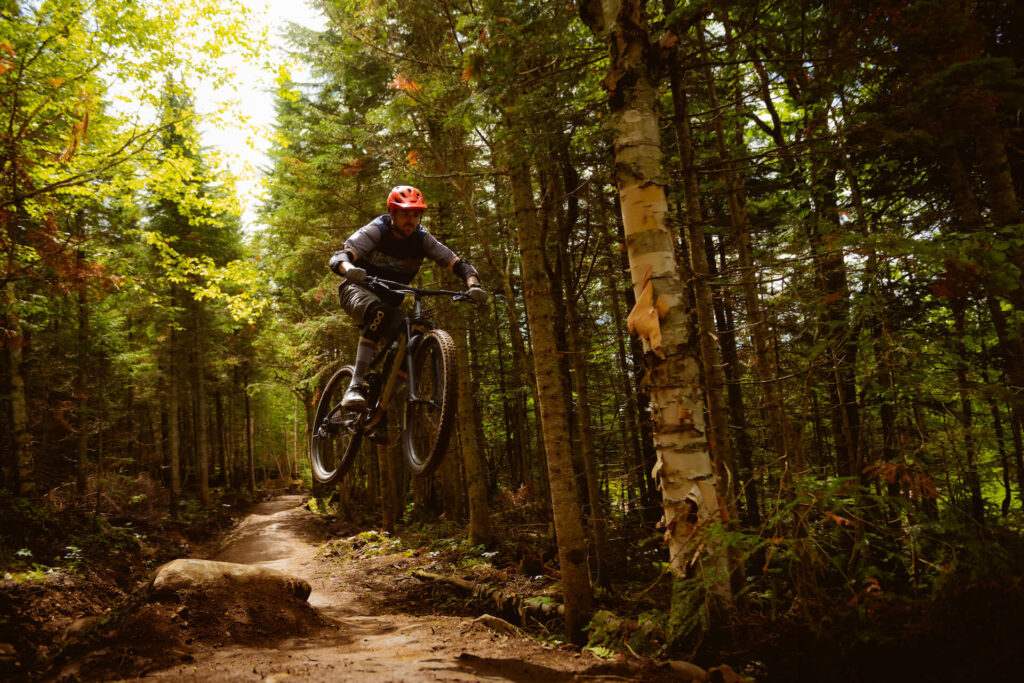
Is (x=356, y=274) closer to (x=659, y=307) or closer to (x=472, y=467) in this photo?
(x=659, y=307)

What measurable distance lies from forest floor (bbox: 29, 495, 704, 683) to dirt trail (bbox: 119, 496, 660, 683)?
11mm

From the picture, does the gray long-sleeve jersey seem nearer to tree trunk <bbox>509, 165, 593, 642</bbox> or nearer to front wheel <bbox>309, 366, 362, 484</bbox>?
tree trunk <bbox>509, 165, 593, 642</bbox>

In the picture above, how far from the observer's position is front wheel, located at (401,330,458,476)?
15.6 feet

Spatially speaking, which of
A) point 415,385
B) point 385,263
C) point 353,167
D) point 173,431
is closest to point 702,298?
point 415,385

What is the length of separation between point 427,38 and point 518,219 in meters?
3.94

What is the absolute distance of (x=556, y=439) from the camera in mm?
5770

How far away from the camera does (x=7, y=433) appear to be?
11.4 meters

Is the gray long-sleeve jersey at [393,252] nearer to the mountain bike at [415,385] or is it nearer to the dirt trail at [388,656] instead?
the mountain bike at [415,385]

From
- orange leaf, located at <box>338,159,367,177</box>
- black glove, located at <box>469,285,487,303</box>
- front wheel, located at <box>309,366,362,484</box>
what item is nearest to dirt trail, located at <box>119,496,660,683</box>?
front wheel, located at <box>309,366,362,484</box>

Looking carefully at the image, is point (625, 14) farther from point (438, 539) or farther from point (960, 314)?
point (438, 539)

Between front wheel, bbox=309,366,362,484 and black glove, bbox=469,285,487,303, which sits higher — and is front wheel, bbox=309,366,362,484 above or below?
below

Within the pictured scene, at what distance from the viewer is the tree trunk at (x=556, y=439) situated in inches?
224

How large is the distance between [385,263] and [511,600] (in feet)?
16.7

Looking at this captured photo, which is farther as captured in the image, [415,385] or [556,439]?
[556,439]
